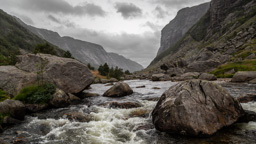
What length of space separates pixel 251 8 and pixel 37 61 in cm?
21866

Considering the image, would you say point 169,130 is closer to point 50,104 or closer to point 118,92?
point 50,104

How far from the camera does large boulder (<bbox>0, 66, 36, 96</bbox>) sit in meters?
23.0

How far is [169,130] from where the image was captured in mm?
12188

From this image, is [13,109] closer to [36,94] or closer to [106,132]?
[36,94]

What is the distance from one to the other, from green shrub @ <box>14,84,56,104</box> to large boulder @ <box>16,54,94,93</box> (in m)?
3.14

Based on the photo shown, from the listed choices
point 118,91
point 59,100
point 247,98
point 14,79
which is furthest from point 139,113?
point 14,79

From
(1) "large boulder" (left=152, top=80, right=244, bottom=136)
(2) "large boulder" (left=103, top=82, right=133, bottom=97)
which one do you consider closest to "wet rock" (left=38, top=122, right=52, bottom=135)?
(1) "large boulder" (left=152, top=80, right=244, bottom=136)

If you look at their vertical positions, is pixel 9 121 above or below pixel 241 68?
below

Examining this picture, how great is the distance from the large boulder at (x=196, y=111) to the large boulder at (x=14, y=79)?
20.8m

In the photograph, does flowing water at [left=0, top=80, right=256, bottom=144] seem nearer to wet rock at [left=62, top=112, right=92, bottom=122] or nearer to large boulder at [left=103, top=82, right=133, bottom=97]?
wet rock at [left=62, top=112, right=92, bottom=122]

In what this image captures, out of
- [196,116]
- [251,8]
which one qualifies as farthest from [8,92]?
[251,8]

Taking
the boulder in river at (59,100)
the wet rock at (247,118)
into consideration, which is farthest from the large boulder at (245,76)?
the boulder in river at (59,100)

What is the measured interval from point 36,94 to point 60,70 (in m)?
6.85

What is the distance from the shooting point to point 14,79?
23.9m
